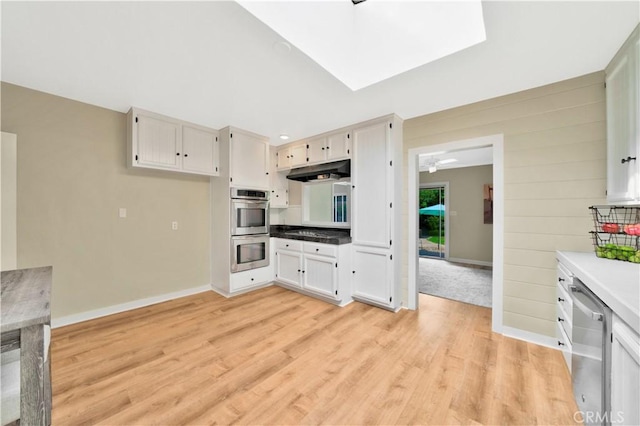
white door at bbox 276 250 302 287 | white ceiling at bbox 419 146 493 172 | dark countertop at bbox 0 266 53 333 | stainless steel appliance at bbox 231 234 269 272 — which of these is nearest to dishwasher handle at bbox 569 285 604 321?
dark countertop at bbox 0 266 53 333

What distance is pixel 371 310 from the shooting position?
10.2 ft

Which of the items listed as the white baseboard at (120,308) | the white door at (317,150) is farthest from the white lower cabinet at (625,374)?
the white baseboard at (120,308)

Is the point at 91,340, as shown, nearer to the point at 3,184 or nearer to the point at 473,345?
the point at 3,184

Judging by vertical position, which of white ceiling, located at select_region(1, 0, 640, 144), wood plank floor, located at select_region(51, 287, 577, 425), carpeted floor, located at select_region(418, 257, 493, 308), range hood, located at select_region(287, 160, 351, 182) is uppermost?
white ceiling, located at select_region(1, 0, 640, 144)

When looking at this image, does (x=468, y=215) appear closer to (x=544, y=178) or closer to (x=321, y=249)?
(x=544, y=178)

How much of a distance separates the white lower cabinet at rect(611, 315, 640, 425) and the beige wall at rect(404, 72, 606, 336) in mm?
1455

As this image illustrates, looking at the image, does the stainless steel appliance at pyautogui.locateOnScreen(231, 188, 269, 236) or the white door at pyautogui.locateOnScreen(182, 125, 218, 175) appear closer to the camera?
the white door at pyautogui.locateOnScreen(182, 125, 218, 175)


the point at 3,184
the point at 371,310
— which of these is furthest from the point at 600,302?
the point at 3,184

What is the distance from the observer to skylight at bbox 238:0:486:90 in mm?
1656

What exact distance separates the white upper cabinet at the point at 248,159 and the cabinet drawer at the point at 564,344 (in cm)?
388

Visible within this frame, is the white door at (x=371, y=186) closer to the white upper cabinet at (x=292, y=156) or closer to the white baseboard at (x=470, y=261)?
the white upper cabinet at (x=292, y=156)

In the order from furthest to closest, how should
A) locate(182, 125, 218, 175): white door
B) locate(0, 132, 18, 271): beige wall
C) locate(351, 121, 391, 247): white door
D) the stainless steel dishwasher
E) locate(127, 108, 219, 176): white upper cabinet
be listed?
locate(182, 125, 218, 175): white door
locate(351, 121, 391, 247): white door
locate(127, 108, 219, 176): white upper cabinet
locate(0, 132, 18, 271): beige wall
the stainless steel dishwasher

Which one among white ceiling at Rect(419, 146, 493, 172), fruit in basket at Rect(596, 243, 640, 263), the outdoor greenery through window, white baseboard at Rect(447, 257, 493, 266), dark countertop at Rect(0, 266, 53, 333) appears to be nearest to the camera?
dark countertop at Rect(0, 266, 53, 333)

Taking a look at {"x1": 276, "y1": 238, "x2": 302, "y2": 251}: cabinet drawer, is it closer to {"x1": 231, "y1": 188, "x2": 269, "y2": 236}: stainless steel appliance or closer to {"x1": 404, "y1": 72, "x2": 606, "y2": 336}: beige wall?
{"x1": 231, "y1": 188, "x2": 269, "y2": 236}: stainless steel appliance
